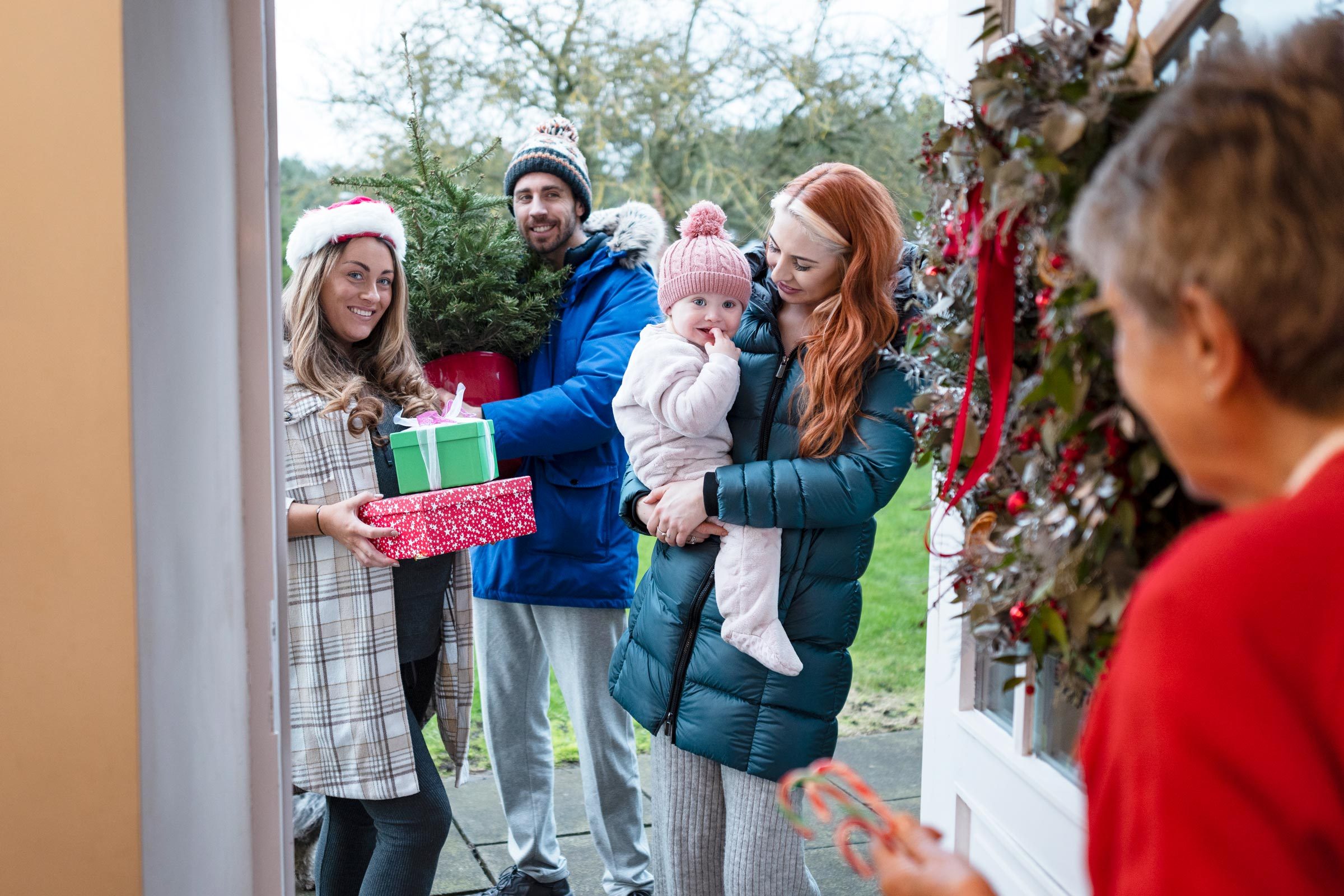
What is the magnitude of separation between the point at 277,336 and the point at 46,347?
0.56 m

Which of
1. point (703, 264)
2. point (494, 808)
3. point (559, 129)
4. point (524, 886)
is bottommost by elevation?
point (494, 808)

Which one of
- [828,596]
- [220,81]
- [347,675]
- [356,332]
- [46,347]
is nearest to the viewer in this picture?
[46,347]

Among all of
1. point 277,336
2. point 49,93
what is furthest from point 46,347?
point 277,336

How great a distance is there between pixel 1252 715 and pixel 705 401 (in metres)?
1.42

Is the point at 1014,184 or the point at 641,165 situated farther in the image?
the point at 641,165

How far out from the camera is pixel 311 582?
7.07 feet

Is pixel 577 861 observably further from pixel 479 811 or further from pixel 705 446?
pixel 705 446

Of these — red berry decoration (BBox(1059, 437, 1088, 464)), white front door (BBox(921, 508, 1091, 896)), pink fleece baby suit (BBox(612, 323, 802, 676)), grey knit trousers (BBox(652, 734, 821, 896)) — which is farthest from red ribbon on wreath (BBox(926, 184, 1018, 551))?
grey knit trousers (BBox(652, 734, 821, 896))

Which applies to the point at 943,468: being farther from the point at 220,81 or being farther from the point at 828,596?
the point at 220,81

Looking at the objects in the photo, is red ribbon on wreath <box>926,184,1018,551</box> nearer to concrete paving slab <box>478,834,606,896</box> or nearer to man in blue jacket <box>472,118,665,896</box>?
man in blue jacket <box>472,118,665,896</box>

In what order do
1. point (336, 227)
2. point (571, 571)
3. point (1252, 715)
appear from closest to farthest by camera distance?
point (1252, 715), point (336, 227), point (571, 571)

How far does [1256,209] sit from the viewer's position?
2.05 ft

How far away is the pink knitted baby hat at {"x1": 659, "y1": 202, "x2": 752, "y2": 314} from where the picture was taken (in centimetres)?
205

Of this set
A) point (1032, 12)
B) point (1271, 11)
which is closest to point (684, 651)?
point (1032, 12)
